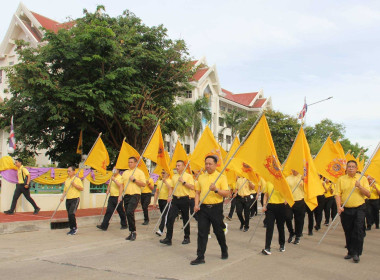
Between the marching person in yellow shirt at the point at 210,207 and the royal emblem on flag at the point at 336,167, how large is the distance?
566 centimetres

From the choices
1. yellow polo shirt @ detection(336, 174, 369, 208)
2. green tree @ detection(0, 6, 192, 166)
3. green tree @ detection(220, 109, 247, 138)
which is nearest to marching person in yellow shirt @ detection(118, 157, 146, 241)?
yellow polo shirt @ detection(336, 174, 369, 208)

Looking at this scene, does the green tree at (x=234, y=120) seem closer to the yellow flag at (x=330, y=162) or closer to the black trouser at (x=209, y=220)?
the yellow flag at (x=330, y=162)

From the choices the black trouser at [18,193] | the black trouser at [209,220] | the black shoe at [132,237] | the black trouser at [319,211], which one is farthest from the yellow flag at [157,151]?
the black trouser at [319,211]

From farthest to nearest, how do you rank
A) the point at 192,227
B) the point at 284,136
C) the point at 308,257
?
the point at 284,136
the point at 192,227
the point at 308,257

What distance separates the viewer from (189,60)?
17531mm

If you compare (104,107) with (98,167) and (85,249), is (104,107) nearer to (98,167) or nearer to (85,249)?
(98,167)

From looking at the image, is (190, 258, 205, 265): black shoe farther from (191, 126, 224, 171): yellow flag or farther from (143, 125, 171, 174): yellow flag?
(143, 125, 171, 174): yellow flag

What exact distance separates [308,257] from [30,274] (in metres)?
4.75

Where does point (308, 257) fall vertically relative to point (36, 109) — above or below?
below

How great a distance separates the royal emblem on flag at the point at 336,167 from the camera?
11084 millimetres

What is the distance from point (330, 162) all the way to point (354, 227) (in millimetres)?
4485

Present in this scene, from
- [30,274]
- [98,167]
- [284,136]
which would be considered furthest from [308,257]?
[284,136]

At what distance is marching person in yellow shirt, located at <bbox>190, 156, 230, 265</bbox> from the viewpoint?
635cm

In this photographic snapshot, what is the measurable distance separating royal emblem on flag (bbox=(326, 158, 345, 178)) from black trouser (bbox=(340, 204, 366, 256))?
13.1 ft
